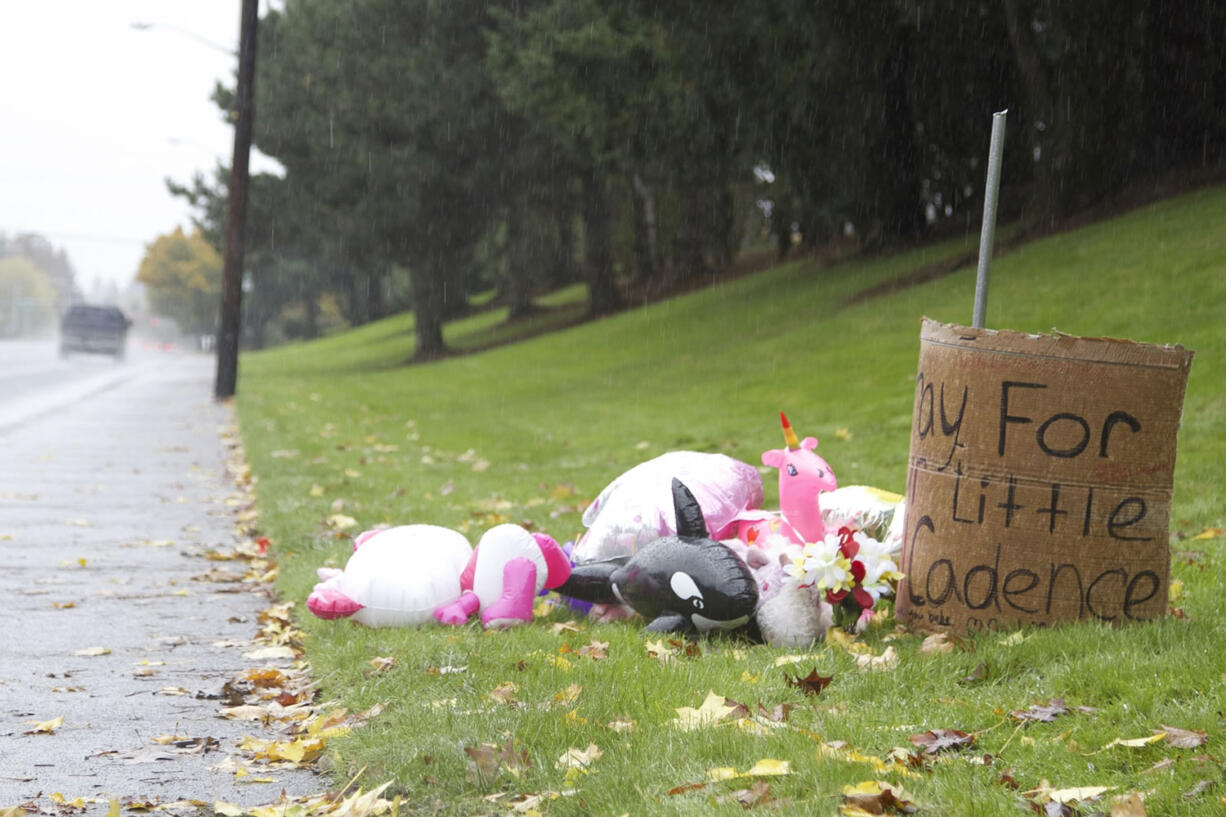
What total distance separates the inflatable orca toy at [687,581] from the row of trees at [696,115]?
18069mm

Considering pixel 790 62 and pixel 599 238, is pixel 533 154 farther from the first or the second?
pixel 790 62

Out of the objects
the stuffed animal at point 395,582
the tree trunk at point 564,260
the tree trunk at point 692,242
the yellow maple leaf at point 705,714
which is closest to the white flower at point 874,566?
the yellow maple leaf at point 705,714

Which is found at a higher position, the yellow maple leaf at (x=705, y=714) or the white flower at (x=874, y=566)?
the white flower at (x=874, y=566)

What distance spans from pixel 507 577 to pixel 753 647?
1.13 metres

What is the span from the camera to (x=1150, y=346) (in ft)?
15.3

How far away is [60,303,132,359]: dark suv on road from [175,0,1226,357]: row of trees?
5.92m

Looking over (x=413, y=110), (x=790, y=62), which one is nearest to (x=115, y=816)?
(x=790, y=62)

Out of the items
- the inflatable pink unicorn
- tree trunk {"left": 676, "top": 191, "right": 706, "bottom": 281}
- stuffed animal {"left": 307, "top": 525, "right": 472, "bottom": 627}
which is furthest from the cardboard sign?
tree trunk {"left": 676, "top": 191, "right": 706, "bottom": 281}

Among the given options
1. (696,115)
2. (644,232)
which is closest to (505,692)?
(696,115)

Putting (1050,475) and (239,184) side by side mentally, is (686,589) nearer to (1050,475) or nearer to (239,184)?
(1050,475)

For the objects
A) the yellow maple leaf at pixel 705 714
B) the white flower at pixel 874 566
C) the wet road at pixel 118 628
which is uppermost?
the white flower at pixel 874 566

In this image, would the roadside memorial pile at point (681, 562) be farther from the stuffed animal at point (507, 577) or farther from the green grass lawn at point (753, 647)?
the green grass lawn at point (753, 647)

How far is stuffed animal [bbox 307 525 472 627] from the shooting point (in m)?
5.69

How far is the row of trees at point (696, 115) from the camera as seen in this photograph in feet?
76.9
